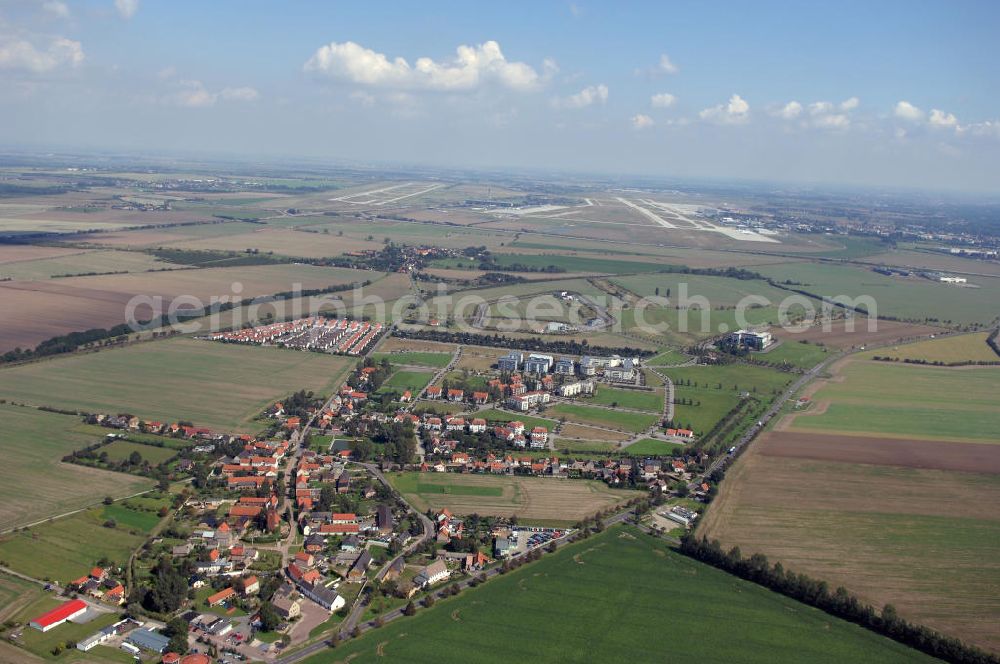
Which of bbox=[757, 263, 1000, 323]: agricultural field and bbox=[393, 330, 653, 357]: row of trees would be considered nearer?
bbox=[393, 330, 653, 357]: row of trees

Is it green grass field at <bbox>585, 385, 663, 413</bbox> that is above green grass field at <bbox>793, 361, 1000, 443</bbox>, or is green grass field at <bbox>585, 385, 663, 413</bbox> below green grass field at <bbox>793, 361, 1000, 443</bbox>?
below

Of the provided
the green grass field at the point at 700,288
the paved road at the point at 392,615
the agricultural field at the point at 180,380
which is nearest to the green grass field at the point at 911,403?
the paved road at the point at 392,615

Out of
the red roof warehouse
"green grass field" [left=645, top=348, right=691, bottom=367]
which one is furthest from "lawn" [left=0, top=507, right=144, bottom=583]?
"green grass field" [left=645, top=348, right=691, bottom=367]

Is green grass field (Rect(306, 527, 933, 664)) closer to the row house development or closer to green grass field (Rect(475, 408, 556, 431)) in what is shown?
green grass field (Rect(475, 408, 556, 431))

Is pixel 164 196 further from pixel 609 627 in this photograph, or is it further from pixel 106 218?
pixel 609 627

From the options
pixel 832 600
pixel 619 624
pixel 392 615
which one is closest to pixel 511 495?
pixel 392 615

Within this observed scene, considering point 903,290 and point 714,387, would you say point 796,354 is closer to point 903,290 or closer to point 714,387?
point 714,387
